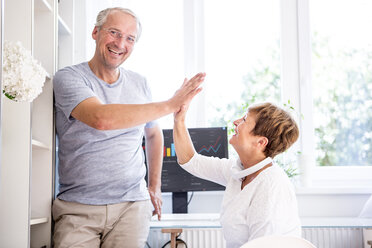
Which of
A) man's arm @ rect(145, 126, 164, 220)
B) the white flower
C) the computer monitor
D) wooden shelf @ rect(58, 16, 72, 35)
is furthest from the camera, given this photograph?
the computer monitor

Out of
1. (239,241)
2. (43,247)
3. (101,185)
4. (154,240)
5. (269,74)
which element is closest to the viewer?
(239,241)

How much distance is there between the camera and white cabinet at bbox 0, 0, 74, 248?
68.4 inches

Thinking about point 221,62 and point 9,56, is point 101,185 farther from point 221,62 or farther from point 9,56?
point 221,62

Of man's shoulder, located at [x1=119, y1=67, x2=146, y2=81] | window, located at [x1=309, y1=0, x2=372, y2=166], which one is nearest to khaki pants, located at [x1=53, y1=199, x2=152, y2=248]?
man's shoulder, located at [x1=119, y1=67, x2=146, y2=81]

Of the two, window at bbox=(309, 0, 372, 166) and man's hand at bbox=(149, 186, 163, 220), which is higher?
window at bbox=(309, 0, 372, 166)

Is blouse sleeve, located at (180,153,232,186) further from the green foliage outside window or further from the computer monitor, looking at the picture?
the green foliage outside window

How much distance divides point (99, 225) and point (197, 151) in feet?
3.91

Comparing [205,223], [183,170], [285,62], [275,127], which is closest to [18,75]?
[275,127]

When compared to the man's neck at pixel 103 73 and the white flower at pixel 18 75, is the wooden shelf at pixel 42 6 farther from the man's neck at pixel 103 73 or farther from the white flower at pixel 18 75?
the white flower at pixel 18 75

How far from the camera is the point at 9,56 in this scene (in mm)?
1394

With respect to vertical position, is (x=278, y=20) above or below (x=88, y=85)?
above

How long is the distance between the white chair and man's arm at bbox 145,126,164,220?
0.99 m

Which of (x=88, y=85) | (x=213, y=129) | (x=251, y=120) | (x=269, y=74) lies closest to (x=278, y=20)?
(x=269, y=74)

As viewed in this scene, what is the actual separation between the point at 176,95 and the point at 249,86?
5.70 feet
